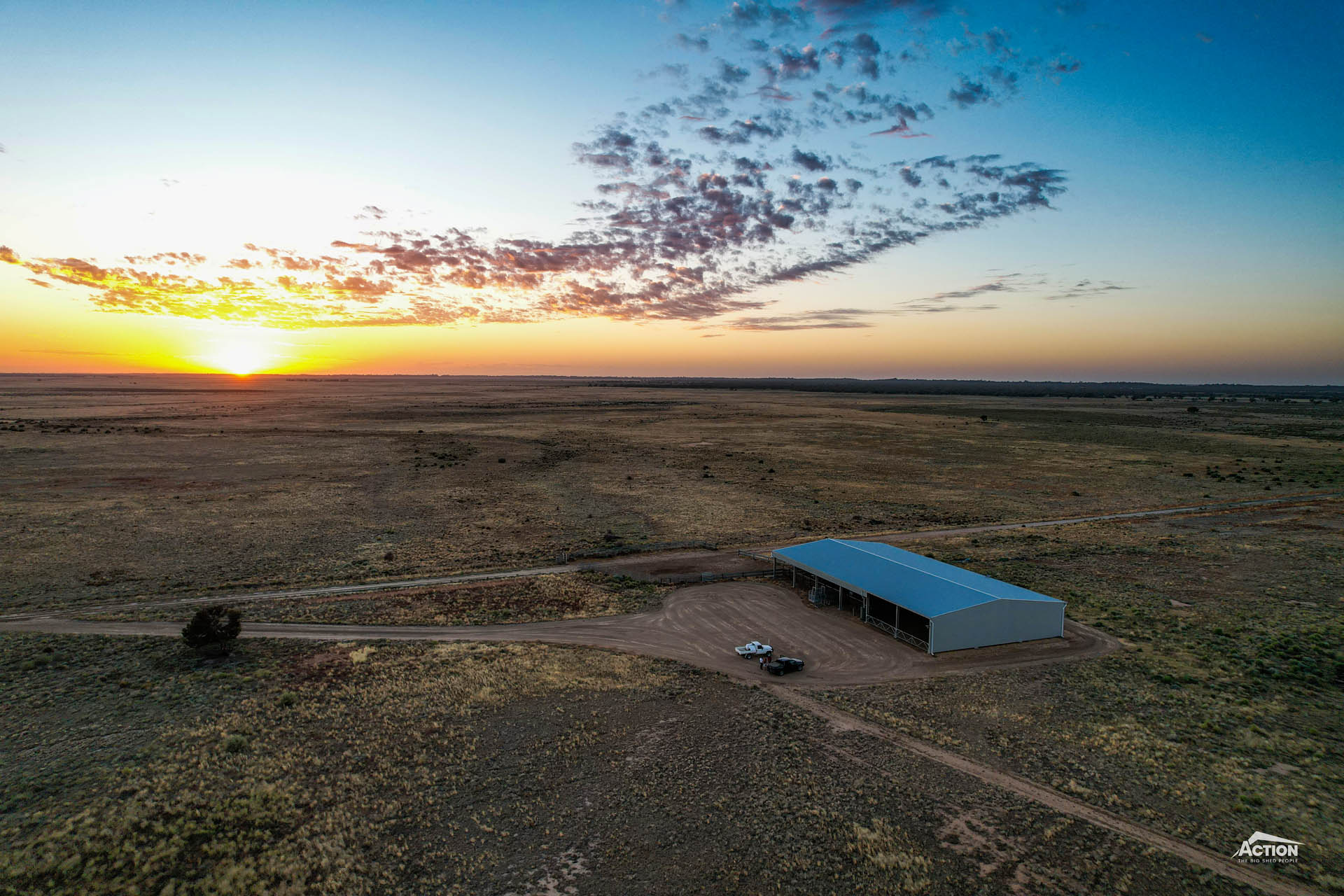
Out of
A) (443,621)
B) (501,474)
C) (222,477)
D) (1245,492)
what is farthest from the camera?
(501,474)

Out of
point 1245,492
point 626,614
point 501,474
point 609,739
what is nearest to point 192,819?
point 609,739

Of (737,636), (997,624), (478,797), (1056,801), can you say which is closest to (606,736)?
(478,797)

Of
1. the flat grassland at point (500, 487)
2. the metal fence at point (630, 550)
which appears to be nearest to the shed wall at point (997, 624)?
the metal fence at point (630, 550)

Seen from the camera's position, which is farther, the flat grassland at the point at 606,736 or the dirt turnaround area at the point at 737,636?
the dirt turnaround area at the point at 737,636

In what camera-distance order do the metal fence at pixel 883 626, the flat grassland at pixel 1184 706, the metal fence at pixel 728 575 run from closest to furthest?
1. the flat grassland at pixel 1184 706
2. the metal fence at pixel 883 626
3. the metal fence at pixel 728 575

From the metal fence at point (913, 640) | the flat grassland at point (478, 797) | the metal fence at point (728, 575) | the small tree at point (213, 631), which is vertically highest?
the small tree at point (213, 631)

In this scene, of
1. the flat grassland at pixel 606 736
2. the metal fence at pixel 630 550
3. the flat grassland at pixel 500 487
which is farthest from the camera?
the metal fence at pixel 630 550

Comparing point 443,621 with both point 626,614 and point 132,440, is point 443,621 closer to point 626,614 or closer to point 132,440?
point 626,614

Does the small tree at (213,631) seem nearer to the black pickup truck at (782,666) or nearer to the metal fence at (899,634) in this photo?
the black pickup truck at (782,666)
